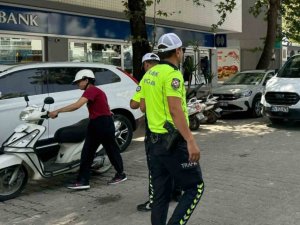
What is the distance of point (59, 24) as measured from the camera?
13680 mm

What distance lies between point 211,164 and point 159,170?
369 cm

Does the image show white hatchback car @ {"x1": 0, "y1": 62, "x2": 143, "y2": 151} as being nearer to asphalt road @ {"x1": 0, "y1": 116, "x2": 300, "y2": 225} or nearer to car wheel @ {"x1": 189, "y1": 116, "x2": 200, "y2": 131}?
asphalt road @ {"x1": 0, "y1": 116, "x2": 300, "y2": 225}

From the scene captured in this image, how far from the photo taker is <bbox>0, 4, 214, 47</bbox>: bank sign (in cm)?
1217

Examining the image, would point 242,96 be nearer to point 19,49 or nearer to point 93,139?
point 19,49

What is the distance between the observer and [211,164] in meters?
7.30

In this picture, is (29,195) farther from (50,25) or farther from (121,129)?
(50,25)

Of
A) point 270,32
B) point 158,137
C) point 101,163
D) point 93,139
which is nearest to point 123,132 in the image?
point 101,163

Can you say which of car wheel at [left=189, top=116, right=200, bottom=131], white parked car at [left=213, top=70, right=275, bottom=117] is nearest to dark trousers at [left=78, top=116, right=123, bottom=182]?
car wheel at [left=189, top=116, right=200, bottom=131]

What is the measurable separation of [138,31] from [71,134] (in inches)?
244

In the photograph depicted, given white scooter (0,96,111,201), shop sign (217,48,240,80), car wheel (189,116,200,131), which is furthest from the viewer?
shop sign (217,48,240,80)

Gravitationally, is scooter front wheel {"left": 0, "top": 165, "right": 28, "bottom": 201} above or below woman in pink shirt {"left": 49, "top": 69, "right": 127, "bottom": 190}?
below

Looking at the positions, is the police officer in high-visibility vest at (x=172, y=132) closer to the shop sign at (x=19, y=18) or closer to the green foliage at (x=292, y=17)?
the shop sign at (x=19, y=18)

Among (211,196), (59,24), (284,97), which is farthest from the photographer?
(59,24)

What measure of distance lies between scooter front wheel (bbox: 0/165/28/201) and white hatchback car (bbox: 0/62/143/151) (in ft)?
4.33
